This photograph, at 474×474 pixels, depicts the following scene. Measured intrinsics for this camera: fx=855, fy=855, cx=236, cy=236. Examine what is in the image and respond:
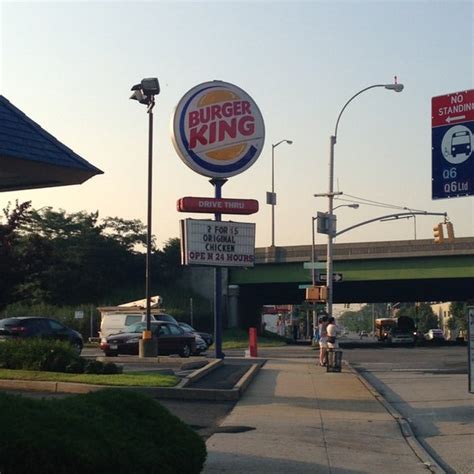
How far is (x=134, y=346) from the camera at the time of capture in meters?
31.7

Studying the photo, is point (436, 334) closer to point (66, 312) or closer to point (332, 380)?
point (66, 312)

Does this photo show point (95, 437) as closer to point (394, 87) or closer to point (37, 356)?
point (37, 356)

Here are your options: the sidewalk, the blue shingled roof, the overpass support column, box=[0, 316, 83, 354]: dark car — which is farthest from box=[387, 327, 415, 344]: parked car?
the blue shingled roof

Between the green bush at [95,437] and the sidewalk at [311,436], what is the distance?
63.4 inches

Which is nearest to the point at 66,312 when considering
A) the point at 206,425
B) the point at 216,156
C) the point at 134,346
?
the point at 134,346

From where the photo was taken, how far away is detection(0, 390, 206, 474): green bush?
6113 mm

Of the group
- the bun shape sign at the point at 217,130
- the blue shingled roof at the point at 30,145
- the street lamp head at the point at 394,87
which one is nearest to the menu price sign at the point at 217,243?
the bun shape sign at the point at 217,130

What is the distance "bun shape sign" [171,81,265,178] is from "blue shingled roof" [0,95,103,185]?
1189cm

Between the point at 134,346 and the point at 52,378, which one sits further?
the point at 134,346

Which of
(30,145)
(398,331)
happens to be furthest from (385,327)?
(30,145)

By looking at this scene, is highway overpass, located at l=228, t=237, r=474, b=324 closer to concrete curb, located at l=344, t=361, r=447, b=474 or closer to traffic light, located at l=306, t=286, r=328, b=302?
traffic light, located at l=306, t=286, r=328, b=302

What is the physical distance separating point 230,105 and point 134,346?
10.9m

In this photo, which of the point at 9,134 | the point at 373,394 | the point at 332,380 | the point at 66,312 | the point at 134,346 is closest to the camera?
the point at 9,134

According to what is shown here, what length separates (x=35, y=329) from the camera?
94.6 ft
